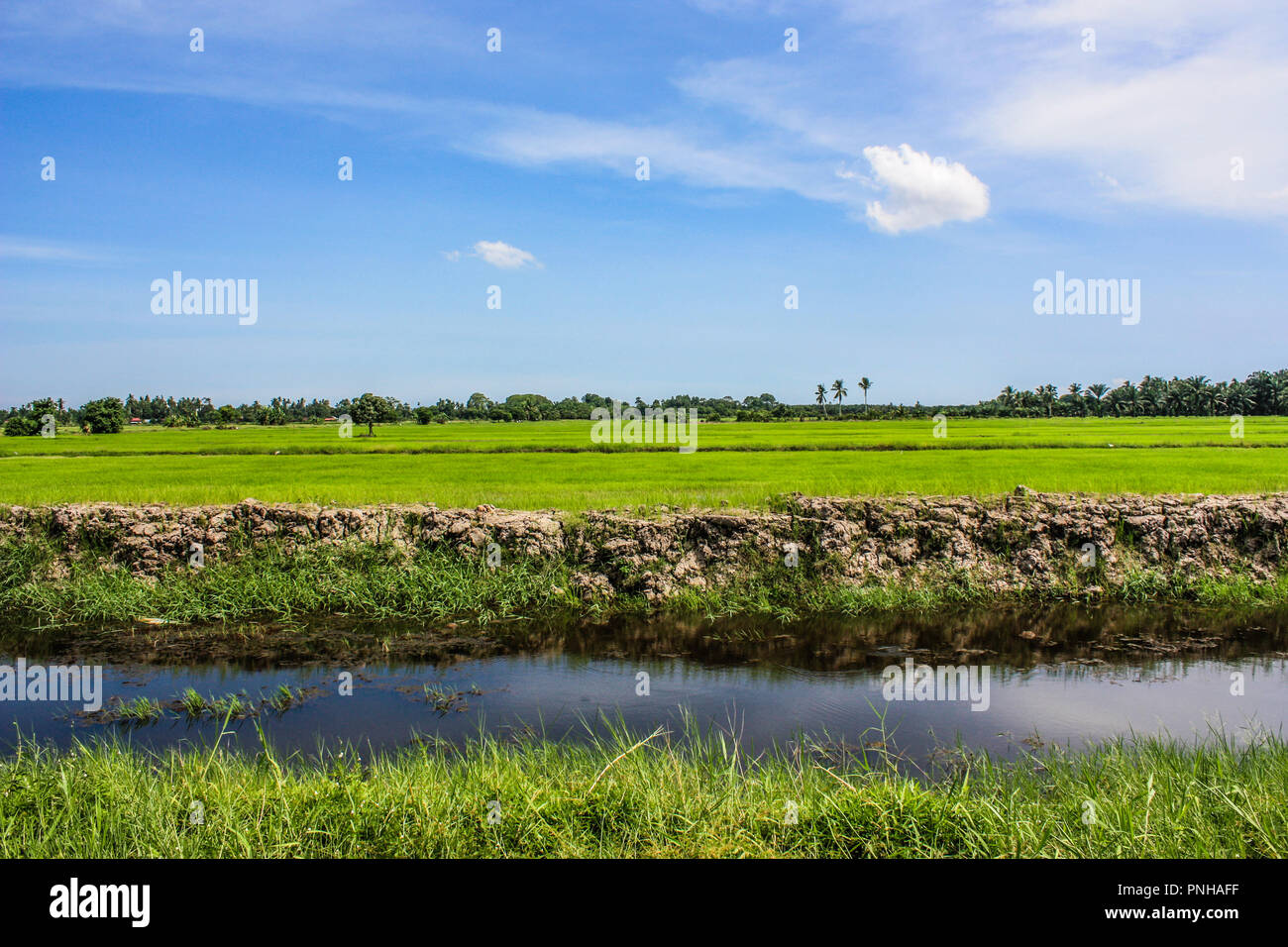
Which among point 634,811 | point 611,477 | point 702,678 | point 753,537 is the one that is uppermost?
point 611,477

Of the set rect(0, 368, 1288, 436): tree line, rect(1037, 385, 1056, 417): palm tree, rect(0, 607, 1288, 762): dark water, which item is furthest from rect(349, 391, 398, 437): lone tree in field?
rect(1037, 385, 1056, 417): palm tree

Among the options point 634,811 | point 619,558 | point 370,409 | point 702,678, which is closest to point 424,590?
point 619,558

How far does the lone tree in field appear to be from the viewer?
6544 cm

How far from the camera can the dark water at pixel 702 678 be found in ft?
26.4

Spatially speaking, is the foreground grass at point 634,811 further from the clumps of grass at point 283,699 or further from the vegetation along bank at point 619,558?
the vegetation along bank at point 619,558

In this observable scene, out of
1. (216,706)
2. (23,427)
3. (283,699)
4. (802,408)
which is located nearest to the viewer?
(216,706)

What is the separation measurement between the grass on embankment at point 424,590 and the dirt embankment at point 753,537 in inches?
9.1

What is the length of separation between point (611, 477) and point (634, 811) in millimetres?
16852

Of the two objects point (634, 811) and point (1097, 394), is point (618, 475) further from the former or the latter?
point (1097, 394)

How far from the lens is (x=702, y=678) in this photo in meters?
9.97

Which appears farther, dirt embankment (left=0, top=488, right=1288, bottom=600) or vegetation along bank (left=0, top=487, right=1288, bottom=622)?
dirt embankment (left=0, top=488, right=1288, bottom=600)

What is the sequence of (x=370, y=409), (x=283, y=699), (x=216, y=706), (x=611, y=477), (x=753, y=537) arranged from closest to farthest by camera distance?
(x=216, y=706)
(x=283, y=699)
(x=753, y=537)
(x=611, y=477)
(x=370, y=409)

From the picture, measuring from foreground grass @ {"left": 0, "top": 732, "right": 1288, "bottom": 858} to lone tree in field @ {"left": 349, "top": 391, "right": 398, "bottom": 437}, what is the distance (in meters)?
62.5

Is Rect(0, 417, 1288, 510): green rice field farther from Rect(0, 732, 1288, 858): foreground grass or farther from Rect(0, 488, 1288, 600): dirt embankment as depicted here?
Rect(0, 732, 1288, 858): foreground grass
